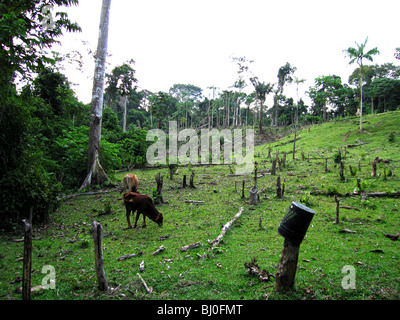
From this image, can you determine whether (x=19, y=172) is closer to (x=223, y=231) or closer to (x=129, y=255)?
(x=129, y=255)

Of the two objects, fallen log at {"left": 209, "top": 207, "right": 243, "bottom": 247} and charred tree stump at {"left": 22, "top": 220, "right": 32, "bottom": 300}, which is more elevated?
charred tree stump at {"left": 22, "top": 220, "right": 32, "bottom": 300}

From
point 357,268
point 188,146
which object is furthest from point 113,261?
point 188,146

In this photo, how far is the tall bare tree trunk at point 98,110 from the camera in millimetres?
11609

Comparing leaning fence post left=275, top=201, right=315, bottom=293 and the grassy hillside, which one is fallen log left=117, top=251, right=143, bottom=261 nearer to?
the grassy hillside

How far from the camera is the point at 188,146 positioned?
32500 millimetres

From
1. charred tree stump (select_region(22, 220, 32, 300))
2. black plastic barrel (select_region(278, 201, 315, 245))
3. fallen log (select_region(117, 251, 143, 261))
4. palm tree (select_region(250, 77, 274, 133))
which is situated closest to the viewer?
charred tree stump (select_region(22, 220, 32, 300))

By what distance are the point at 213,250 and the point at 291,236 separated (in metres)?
2.59

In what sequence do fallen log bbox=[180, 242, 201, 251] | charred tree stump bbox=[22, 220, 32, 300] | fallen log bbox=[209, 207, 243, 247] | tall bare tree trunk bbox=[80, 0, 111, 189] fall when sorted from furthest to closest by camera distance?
tall bare tree trunk bbox=[80, 0, 111, 189] → fallen log bbox=[209, 207, 243, 247] → fallen log bbox=[180, 242, 201, 251] → charred tree stump bbox=[22, 220, 32, 300]

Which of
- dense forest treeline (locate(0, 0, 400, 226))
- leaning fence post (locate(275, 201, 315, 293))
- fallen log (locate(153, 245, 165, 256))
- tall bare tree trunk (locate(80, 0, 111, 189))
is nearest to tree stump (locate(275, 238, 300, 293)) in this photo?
leaning fence post (locate(275, 201, 315, 293))

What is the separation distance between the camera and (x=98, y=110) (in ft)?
38.5

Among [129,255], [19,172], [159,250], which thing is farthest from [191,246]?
[19,172]

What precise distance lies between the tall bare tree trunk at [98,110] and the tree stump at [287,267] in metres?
10.4

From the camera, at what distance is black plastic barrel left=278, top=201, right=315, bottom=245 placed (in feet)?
10.4

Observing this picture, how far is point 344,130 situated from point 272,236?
33690 millimetres
